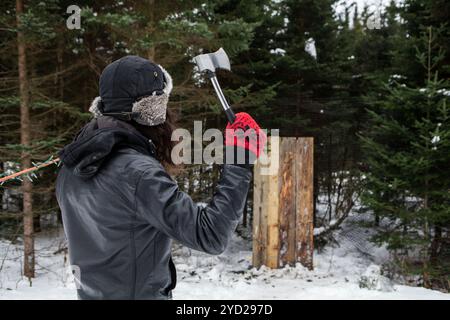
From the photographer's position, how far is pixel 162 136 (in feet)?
5.59

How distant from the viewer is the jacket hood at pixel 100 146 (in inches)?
56.9

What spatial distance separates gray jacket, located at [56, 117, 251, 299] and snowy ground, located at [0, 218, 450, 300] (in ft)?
13.4

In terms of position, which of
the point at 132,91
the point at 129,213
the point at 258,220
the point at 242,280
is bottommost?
the point at 242,280

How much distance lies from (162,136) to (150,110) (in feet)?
0.45

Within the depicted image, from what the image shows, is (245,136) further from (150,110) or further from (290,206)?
(290,206)

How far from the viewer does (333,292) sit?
18.3 ft

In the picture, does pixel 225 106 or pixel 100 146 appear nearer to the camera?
pixel 100 146

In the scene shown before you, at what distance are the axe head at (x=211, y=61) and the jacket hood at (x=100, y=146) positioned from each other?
0.75 meters

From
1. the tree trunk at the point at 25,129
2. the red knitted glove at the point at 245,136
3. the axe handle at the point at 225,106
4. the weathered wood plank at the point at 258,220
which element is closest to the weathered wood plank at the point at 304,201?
the weathered wood plank at the point at 258,220

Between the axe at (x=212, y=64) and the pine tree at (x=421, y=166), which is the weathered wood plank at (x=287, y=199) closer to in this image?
the pine tree at (x=421, y=166)

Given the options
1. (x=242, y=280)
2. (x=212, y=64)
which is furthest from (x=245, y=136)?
(x=242, y=280)

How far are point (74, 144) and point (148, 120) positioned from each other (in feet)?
0.94

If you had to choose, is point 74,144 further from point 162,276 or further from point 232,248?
point 232,248

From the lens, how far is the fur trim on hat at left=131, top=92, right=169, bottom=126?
1.59 metres
